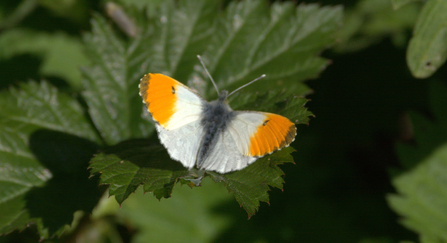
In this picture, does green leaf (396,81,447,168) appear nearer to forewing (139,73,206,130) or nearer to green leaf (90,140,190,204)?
forewing (139,73,206,130)

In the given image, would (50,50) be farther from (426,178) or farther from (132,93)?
(426,178)

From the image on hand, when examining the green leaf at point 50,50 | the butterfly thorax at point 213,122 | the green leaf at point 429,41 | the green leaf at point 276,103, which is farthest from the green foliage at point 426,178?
the green leaf at point 50,50

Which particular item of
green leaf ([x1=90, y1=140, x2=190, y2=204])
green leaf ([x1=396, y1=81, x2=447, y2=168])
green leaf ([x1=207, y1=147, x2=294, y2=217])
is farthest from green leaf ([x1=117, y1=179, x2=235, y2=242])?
green leaf ([x1=396, y1=81, x2=447, y2=168])

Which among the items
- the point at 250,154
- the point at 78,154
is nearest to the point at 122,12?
the point at 78,154

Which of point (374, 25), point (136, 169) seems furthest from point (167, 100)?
point (374, 25)

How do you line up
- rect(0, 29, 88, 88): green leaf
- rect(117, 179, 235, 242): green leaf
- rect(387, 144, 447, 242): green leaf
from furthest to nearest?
rect(0, 29, 88, 88): green leaf → rect(117, 179, 235, 242): green leaf → rect(387, 144, 447, 242): green leaf

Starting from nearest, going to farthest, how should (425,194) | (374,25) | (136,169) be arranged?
1. (136,169)
2. (425,194)
3. (374,25)

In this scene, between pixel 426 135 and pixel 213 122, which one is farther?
pixel 426 135
